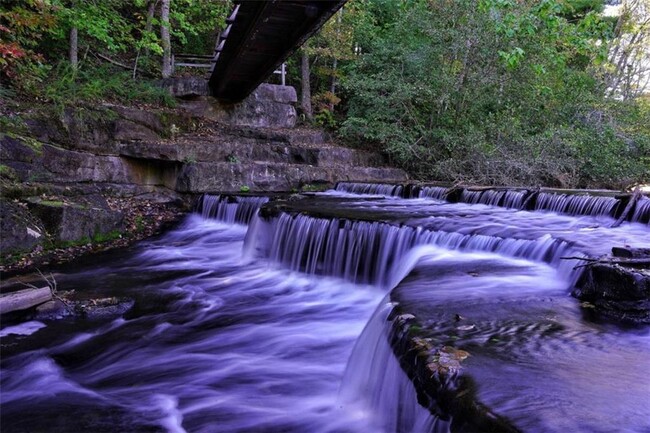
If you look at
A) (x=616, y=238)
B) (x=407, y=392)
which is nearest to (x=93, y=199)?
(x=407, y=392)

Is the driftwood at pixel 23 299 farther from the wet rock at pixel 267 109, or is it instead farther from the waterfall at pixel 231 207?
the wet rock at pixel 267 109

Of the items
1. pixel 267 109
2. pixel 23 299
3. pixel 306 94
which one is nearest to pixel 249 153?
pixel 267 109

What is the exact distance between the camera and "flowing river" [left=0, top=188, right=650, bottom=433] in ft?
9.21

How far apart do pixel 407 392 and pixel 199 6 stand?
58.2 feet

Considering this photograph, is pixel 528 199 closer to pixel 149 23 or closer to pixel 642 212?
pixel 642 212

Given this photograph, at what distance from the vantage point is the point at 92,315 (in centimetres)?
556

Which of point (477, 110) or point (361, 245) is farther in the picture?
point (477, 110)

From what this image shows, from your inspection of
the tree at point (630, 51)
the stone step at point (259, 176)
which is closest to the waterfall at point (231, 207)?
the stone step at point (259, 176)

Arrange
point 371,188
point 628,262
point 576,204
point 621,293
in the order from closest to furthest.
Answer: point 621,293 < point 628,262 < point 576,204 < point 371,188

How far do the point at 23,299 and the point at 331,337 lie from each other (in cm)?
363

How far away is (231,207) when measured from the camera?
38.0 feet

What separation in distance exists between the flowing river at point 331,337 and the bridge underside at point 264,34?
3.29 metres

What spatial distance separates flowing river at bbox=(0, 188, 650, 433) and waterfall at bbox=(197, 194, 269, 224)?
8.14 feet

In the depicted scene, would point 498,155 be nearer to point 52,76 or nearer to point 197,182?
point 197,182
